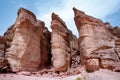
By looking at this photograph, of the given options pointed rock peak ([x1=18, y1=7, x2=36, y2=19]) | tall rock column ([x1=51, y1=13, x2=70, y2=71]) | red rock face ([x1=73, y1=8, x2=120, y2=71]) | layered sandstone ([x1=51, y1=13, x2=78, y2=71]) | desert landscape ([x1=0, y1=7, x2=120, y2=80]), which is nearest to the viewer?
red rock face ([x1=73, y1=8, x2=120, y2=71])

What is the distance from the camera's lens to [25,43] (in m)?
22.1

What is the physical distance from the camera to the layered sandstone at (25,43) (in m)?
21.2

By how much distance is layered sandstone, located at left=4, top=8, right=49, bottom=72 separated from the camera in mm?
21203

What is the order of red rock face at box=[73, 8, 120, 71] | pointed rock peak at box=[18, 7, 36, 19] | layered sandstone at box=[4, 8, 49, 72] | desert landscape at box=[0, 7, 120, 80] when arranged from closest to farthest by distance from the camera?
red rock face at box=[73, 8, 120, 71]
desert landscape at box=[0, 7, 120, 80]
layered sandstone at box=[4, 8, 49, 72]
pointed rock peak at box=[18, 7, 36, 19]

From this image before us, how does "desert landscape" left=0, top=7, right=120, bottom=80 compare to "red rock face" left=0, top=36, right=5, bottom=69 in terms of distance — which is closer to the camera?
"desert landscape" left=0, top=7, right=120, bottom=80

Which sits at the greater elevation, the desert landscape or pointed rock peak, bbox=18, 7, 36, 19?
pointed rock peak, bbox=18, 7, 36, 19

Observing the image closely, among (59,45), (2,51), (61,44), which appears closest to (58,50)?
(59,45)

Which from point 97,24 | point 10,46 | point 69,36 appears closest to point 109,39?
point 97,24

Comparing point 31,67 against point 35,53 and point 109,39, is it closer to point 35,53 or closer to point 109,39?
point 35,53

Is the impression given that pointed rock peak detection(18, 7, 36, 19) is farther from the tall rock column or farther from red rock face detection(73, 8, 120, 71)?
red rock face detection(73, 8, 120, 71)

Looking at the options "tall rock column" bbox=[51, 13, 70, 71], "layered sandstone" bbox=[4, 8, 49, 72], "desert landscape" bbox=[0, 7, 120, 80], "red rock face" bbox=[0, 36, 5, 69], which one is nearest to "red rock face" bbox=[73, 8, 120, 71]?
"desert landscape" bbox=[0, 7, 120, 80]

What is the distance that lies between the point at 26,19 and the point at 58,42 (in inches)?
170

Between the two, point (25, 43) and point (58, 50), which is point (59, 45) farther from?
point (25, 43)

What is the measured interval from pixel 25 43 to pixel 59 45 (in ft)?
12.4
